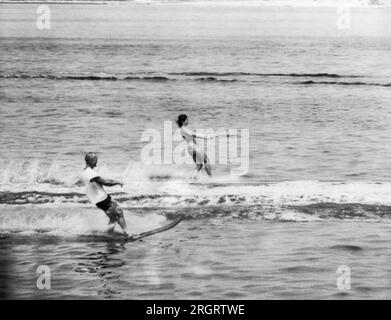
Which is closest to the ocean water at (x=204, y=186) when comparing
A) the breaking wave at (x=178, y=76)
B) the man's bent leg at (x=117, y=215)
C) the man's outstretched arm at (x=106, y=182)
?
the breaking wave at (x=178, y=76)

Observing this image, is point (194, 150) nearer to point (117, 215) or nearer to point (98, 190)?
point (117, 215)

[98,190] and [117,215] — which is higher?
[98,190]

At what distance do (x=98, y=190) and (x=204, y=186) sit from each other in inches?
211

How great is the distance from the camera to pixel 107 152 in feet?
85.5

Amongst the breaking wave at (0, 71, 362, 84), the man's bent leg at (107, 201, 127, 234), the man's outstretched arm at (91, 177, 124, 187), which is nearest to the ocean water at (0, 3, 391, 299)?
the breaking wave at (0, 71, 362, 84)

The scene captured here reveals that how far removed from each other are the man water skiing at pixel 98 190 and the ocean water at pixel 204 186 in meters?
0.43

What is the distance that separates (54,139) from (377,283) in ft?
61.4

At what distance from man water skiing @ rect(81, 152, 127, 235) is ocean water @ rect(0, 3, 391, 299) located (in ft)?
1.42

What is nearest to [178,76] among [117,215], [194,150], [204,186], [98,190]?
[194,150]

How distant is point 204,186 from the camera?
60.6 feet

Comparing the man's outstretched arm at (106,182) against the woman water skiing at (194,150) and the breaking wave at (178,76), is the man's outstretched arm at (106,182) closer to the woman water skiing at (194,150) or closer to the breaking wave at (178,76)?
the woman water skiing at (194,150)

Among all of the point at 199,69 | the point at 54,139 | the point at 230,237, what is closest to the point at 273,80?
the point at 199,69

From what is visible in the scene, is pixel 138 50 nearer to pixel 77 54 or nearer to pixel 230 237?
pixel 77 54

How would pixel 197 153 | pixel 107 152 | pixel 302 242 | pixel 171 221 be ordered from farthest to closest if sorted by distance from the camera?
1. pixel 107 152
2. pixel 197 153
3. pixel 171 221
4. pixel 302 242
